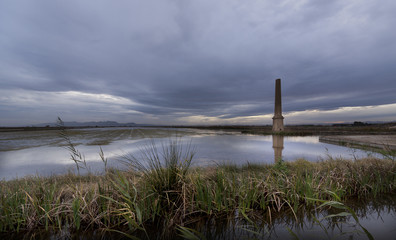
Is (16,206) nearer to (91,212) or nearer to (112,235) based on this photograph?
(91,212)

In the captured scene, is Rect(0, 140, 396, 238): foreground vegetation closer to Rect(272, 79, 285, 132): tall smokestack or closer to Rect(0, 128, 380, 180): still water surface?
Rect(0, 128, 380, 180): still water surface

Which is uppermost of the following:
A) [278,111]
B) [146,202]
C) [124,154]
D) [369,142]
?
[278,111]

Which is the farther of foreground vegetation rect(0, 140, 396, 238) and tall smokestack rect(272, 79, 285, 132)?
tall smokestack rect(272, 79, 285, 132)

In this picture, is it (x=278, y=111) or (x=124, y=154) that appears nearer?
(x=124, y=154)

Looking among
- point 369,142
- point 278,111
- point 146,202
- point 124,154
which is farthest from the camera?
point 278,111

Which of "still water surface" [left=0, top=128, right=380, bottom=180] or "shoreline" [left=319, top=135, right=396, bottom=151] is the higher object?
"shoreline" [left=319, top=135, right=396, bottom=151]

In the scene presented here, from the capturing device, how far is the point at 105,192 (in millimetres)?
3639

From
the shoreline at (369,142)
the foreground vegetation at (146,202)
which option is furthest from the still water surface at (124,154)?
the shoreline at (369,142)

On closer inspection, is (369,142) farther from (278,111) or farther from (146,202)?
(146,202)

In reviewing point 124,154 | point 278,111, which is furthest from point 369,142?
point 124,154

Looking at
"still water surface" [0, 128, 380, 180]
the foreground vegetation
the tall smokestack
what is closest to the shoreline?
"still water surface" [0, 128, 380, 180]

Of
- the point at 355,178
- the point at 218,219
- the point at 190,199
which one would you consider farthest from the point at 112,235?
the point at 355,178

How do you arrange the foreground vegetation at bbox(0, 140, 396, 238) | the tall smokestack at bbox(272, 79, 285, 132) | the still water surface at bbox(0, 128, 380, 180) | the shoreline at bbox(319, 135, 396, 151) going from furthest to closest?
the tall smokestack at bbox(272, 79, 285, 132) < the shoreline at bbox(319, 135, 396, 151) < the still water surface at bbox(0, 128, 380, 180) < the foreground vegetation at bbox(0, 140, 396, 238)

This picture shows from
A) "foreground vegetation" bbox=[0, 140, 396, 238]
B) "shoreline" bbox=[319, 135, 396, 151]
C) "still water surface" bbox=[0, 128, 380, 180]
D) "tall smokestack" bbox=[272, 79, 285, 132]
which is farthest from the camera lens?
"tall smokestack" bbox=[272, 79, 285, 132]
